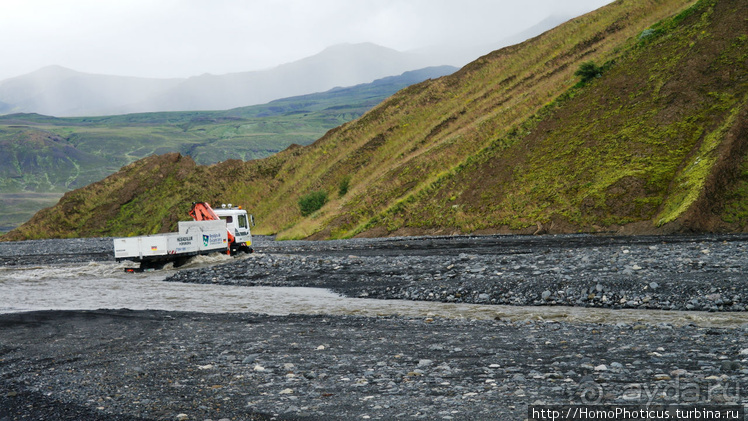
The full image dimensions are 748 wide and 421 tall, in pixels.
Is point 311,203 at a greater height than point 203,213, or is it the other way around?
point 203,213

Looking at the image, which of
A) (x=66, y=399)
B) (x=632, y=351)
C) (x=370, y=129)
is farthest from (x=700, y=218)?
(x=370, y=129)

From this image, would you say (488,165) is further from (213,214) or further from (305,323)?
(305,323)

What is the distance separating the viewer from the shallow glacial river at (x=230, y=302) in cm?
1592

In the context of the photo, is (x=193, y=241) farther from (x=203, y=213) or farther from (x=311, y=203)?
(x=311, y=203)

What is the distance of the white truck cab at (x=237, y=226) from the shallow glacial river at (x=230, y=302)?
17.4 feet

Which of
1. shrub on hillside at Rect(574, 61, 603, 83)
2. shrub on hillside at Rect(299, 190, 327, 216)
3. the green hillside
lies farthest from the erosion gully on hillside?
shrub on hillside at Rect(299, 190, 327, 216)

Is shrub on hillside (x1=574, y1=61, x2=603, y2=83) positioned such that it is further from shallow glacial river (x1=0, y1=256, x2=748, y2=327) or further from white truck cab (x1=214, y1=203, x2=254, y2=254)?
shallow glacial river (x1=0, y1=256, x2=748, y2=327)

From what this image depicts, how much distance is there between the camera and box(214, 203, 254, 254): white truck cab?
1547 inches

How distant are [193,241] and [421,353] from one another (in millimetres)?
26346

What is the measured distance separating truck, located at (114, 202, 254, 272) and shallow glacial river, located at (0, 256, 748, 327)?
3.41ft

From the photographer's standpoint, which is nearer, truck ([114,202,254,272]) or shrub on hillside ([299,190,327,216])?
truck ([114,202,254,272])

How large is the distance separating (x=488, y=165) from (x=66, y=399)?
158 feet

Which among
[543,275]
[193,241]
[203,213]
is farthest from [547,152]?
[193,241]

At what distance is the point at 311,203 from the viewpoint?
7262 centimetres
